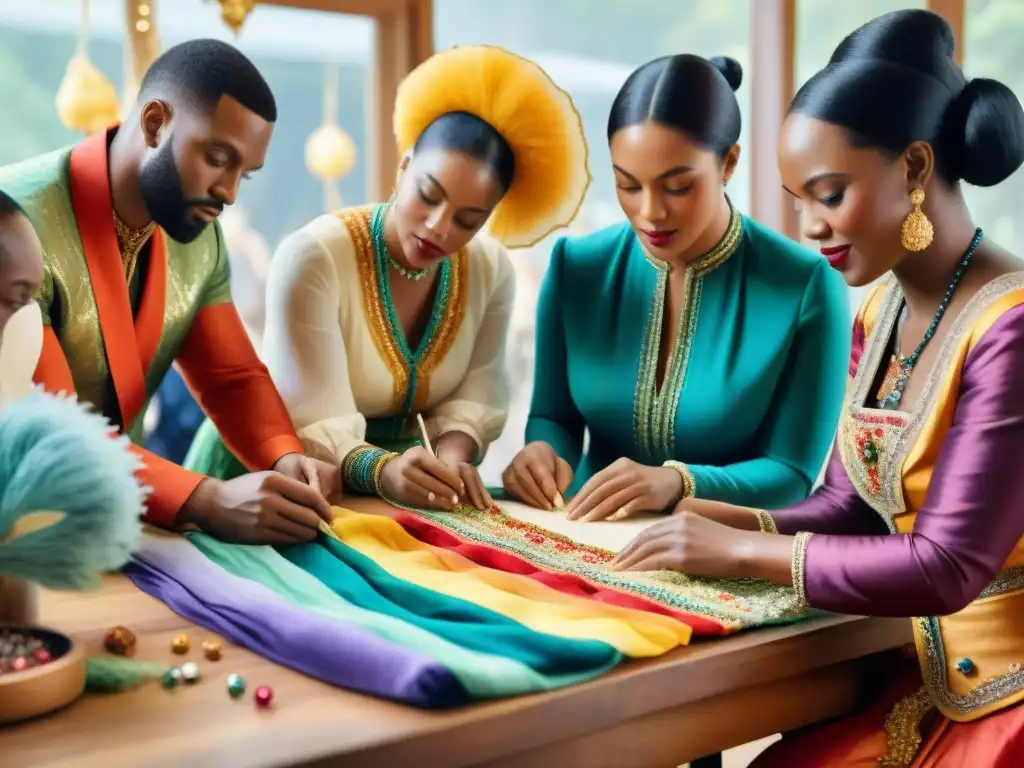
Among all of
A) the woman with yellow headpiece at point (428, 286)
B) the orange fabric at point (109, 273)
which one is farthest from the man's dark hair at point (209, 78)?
the woman with yellow headpiece at point (428, 286)

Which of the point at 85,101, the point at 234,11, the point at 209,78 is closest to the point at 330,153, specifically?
the point at 234,11

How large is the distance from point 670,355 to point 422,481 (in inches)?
19.8

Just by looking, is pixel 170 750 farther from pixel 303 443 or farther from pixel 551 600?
pixel 303 443

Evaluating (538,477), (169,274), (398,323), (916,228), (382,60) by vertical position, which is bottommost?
(538,477)

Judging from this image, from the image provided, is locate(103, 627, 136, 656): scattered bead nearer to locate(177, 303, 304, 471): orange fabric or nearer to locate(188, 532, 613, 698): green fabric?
locate(188, 532, 613, 698): green fabric

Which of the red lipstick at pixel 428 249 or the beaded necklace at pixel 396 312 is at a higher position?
the red lipstick at pixel 428 249

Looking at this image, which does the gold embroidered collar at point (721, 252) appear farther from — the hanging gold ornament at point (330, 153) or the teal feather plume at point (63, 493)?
the hanging gold ornament at point (330, 153)

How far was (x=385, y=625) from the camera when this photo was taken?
1097mm

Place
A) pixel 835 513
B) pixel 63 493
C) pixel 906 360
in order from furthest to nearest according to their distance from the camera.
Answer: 1. pixel 835 513
2. pixel 906 360
3. pixel 63 493

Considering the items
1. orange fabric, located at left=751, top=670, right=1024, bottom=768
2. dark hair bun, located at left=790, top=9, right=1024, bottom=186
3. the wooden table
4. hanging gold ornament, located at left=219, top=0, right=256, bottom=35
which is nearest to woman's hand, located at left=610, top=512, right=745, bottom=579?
the wooden table

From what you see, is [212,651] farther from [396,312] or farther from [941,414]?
[396,312]

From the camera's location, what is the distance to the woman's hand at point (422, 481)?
1.68m

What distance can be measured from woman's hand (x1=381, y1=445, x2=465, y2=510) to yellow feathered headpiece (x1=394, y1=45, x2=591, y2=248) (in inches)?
20.8

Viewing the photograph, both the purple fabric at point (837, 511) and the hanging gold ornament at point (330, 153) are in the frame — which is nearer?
the purple fabric at point (837, 511)
